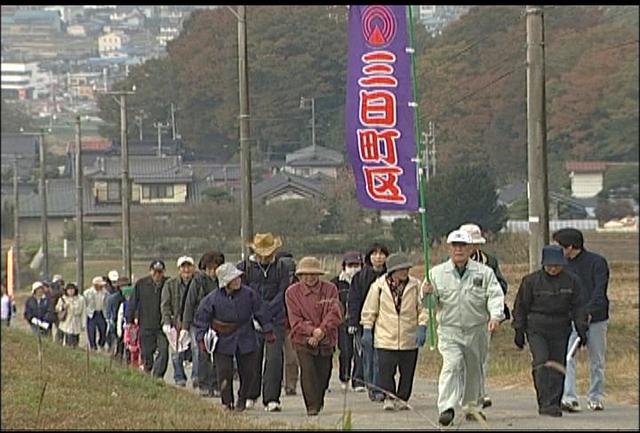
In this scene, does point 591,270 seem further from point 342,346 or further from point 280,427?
point 342,346

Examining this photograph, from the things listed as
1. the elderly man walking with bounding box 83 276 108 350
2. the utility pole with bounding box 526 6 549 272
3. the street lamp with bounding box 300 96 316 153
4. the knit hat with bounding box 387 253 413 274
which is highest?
the street lamp with bounding box 300 96 316 153

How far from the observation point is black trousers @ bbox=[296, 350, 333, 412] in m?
13.1

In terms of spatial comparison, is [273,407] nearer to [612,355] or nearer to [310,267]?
[310,267]

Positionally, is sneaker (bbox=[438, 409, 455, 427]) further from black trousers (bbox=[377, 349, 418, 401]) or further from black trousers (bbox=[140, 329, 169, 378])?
black trousers (bbox=[140, 329, 169, 378])

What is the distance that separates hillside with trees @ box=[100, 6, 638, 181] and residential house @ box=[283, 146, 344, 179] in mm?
326

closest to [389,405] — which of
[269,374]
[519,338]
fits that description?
[269,374]

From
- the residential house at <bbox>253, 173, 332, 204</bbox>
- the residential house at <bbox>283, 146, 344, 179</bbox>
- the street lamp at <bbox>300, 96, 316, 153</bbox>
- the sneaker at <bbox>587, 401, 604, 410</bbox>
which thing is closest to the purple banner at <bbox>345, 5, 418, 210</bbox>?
the sneaker at <bbox>587, 401, 604, 410</bbox>

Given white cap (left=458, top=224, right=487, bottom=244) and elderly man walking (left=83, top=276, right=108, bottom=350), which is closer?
white cap (left=458, top=224, right=487, bottom=244)

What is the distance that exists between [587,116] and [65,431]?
1911cm

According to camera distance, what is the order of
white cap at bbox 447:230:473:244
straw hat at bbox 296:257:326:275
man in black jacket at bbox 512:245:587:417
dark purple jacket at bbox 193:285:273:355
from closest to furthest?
white cap at bbox 447:230:473:244 → man in black jacket at bbox 512:245:587:417 → straw hat at bbox 296:257:326:275 → dark purple jacket at bbox 193:285:273:355

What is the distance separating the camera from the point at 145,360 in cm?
1881

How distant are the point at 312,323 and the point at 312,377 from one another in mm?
481

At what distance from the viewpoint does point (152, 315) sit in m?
18.3

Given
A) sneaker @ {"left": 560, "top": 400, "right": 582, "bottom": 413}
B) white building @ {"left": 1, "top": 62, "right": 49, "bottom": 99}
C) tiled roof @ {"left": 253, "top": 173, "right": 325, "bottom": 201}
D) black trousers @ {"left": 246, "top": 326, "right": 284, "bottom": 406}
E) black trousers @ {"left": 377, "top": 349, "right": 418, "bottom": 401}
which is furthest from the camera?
white building @ {"left": 1, "top": 62, "right": 49, "bottom": 99}
